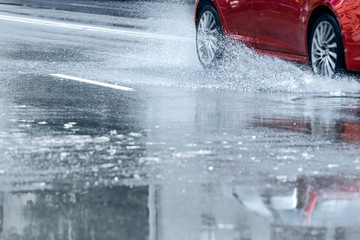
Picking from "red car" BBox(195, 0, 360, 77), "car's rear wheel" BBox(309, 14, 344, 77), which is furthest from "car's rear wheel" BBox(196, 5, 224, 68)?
"car's rear wheel" BBox(309, 14, 344, 77)

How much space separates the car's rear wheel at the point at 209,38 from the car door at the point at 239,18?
28cm

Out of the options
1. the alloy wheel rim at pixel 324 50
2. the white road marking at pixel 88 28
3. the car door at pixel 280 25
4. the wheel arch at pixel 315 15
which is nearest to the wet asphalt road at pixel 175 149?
the alloy wheel rim at pixel 324 50

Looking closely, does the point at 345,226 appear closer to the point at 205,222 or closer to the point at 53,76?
the point at 205,222

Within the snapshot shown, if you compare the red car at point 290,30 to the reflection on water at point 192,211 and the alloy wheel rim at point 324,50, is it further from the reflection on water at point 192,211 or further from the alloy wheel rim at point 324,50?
the reflection on water at point 192,211

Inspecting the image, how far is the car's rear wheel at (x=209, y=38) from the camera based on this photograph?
14.0 meters

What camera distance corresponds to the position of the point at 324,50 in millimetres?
11688

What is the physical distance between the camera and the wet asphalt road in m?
5.99

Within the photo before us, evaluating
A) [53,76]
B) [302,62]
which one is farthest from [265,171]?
[53,76]

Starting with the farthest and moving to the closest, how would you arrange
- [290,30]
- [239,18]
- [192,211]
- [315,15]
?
[239,18] < [290,30] < [315,15] < [192,211]

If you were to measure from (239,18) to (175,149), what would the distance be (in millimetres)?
5294

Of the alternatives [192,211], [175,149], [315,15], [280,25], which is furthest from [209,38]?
[192,211]

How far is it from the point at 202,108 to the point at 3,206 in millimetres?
4327

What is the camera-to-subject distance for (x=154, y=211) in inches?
242

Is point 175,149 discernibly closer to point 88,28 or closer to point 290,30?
point 290,30
